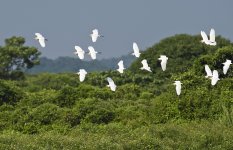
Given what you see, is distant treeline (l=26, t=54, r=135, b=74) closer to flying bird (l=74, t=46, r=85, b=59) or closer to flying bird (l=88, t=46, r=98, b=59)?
flying bird (l=74, t=46, r=85, b=59)

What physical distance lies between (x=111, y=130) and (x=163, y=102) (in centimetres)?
440

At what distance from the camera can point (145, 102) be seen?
29.1 meters

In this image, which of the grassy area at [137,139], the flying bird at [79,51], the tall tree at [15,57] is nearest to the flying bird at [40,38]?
the flying bird at [79,51]

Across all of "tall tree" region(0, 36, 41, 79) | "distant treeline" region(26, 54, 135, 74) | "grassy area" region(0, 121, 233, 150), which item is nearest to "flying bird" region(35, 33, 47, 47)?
"grassy area" region(0, 121, 233, 150)

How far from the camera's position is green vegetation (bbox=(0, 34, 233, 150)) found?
727 inches

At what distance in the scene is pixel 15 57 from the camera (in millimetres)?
47844

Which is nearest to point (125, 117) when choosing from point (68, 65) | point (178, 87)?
point (178, 87)

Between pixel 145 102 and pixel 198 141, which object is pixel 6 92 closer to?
pixel 145 102

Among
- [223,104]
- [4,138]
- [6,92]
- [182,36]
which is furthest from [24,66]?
[4,138]

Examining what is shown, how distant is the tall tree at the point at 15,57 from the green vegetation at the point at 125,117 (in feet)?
52.1

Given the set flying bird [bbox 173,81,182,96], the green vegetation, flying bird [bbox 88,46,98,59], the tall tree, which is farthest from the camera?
the tall tree

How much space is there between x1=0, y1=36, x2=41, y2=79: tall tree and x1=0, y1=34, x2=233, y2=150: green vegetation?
15876mm

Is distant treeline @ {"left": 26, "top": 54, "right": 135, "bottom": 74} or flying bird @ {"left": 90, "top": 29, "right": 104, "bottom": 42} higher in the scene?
distant treeline @ {"left": 26, "top": 54, "right": 135, "bottom": 74}

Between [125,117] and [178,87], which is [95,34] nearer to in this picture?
[178,87]
